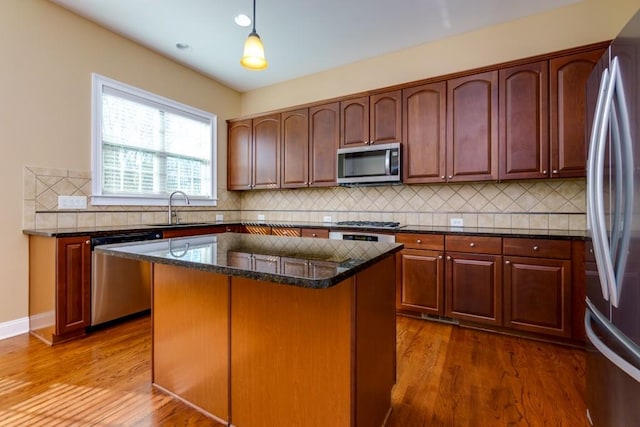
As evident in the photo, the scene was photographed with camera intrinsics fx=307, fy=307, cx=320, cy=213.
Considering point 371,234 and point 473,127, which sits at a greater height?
point 473,127

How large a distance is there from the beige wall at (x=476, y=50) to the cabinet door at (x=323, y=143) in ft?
1.59

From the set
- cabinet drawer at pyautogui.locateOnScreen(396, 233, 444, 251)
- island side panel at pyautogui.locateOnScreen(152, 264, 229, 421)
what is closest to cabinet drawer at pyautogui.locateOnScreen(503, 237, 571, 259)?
cabinet drawer at pyautogui.locateOnScreen(396, 233, 444, 251)

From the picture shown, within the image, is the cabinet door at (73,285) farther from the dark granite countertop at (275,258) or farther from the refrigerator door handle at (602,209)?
the refrigerator door handle at (602,209)

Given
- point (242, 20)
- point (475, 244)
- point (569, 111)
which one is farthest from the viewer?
point (242, 20)

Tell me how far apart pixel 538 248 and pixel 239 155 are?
3816mm

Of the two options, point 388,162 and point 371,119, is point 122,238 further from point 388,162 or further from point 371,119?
point 371,119

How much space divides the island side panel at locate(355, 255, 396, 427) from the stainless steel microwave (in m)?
1.78

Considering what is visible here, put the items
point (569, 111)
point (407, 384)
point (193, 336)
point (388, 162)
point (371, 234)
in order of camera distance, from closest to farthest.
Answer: point (193, 336) < point (407, 384) < point (569, 111) < point (371, 234) < point (388, 162)

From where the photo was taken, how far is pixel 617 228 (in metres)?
1.13

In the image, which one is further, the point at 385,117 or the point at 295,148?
the point at 295,148

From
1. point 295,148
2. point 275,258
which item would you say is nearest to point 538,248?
point 275,258

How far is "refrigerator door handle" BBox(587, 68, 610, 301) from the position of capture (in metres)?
1.18

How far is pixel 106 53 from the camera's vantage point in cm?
319

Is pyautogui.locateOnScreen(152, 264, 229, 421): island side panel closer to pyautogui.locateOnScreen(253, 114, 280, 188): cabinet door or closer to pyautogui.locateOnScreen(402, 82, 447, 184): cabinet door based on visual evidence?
pyautogui.locateOnScreen(402, 82, 447, 184): cabinet door
